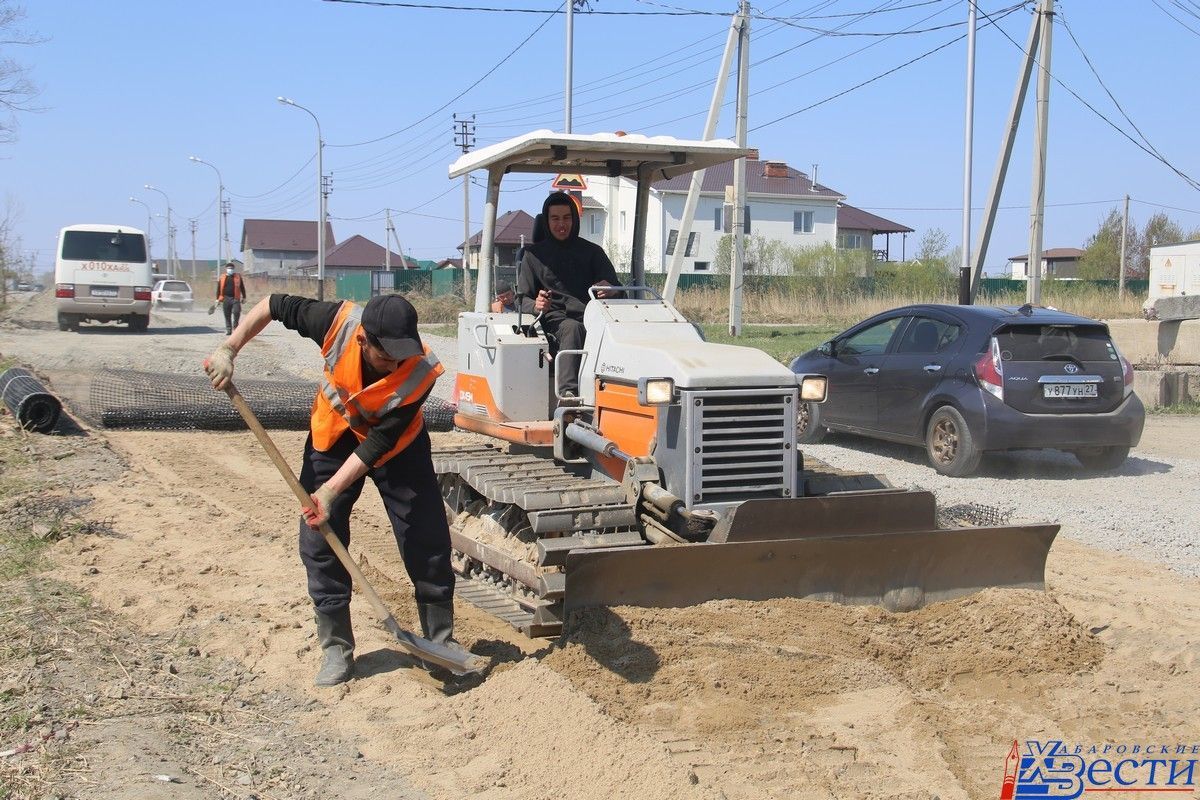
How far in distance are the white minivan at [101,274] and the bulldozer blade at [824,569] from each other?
24272 millimetres

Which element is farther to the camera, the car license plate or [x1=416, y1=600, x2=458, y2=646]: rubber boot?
the car license plate

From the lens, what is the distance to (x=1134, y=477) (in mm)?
10391

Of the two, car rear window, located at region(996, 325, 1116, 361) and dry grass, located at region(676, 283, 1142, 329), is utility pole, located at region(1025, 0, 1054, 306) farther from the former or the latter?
dry grass, located at region(676, 283, 1142, 329)

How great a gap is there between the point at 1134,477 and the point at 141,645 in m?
8.63

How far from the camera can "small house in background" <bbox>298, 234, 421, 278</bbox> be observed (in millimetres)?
89925

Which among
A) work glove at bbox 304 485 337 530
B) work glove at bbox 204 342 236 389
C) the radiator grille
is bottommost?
work glove at bbox 304 485 337 530

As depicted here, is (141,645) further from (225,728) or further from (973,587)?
(973,587)

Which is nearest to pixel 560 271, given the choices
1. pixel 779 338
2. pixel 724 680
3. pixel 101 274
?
pixel 724 680

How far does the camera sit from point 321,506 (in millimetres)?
4934

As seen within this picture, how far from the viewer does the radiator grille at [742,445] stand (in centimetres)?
574

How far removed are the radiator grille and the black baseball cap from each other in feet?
5.06

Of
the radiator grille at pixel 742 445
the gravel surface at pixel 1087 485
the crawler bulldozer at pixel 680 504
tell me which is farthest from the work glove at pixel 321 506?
the gravel surface at pixel 1087 485

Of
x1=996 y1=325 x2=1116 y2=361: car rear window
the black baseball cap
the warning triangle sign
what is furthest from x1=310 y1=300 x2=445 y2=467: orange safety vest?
x1=996 y1=325 x2=1116 y2=361: car rear window

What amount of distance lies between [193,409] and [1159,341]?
13.5 m
